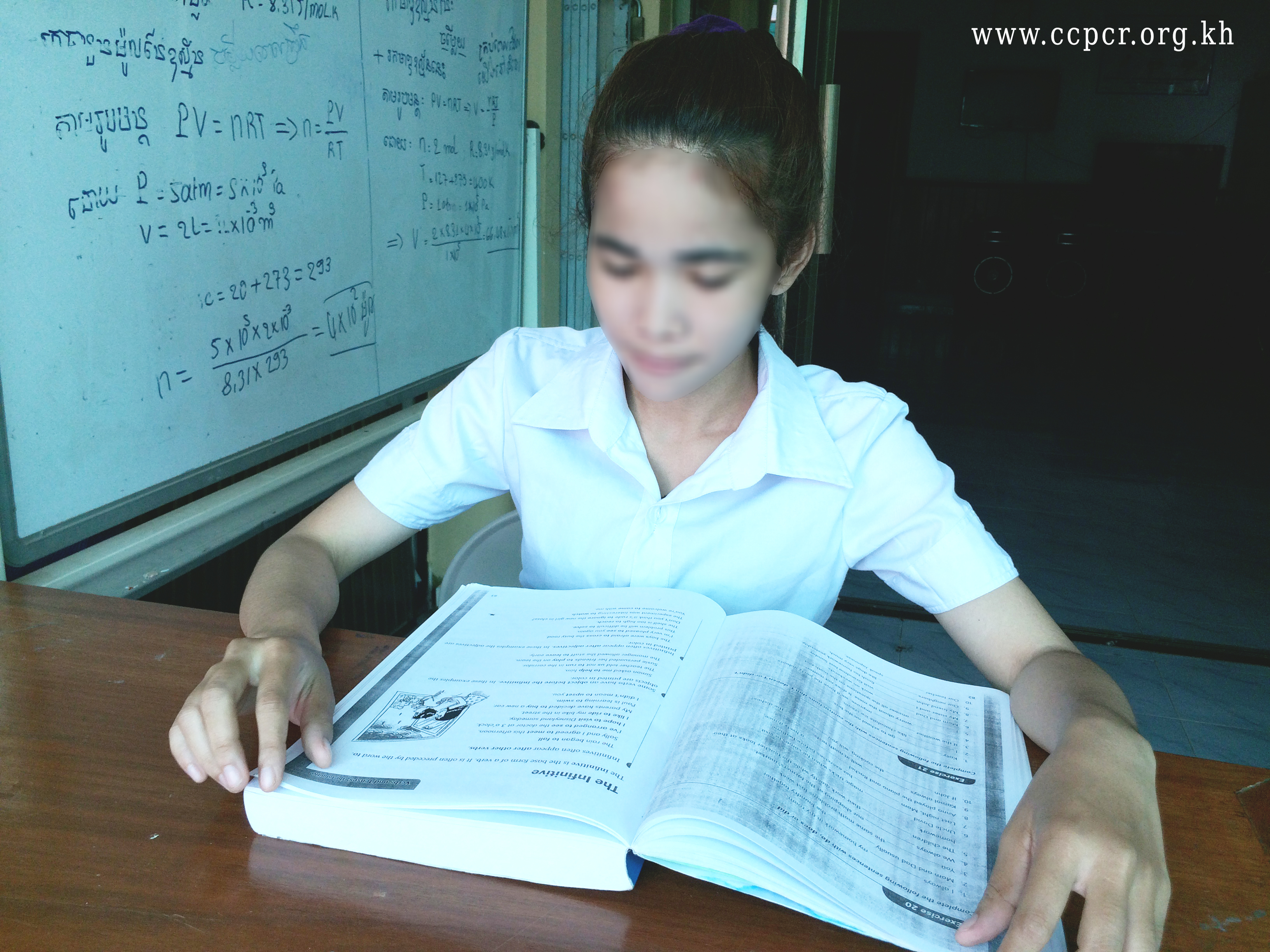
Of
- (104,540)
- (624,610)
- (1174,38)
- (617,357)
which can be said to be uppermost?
(1174,38)

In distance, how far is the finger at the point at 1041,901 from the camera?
467 millimetres

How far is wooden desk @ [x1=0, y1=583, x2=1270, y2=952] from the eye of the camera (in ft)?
1.62

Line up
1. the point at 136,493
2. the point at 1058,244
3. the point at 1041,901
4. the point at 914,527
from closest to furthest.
A: the point at 1041,901 → the point at 914,527 → the point at 136,493 → the point at 1058,244

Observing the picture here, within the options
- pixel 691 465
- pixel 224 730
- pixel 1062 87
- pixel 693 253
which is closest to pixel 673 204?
pixel 693 253

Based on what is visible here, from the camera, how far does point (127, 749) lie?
646mm

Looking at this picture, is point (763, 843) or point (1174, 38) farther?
point (1174, 38)

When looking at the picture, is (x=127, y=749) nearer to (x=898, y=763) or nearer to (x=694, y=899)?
(x=694, y=899)

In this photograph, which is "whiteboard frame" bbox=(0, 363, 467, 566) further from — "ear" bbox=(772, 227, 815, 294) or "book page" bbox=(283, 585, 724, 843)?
"ear" bbox=(772, 227, 815, 294)

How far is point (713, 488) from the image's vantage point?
0.97m

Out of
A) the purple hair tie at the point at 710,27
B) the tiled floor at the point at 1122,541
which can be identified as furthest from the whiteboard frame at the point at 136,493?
the tiled floor at the point at 1122,541

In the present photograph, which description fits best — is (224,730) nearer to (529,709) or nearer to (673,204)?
(529,709)

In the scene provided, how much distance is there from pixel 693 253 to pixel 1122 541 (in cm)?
293

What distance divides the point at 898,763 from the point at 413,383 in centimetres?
154

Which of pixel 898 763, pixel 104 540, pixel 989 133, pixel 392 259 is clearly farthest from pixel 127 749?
pixel 989 133
